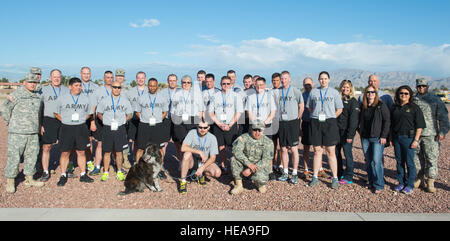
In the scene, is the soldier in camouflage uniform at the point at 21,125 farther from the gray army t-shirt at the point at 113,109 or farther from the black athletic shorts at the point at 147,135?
the black athletic shorts at the point at 147,135

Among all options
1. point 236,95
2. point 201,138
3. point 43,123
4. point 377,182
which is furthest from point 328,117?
point 43,123

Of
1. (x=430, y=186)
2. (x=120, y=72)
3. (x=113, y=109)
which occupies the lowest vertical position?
(x=430, y=186)

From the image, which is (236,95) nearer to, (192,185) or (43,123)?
(192,185)

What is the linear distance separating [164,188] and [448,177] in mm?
6275

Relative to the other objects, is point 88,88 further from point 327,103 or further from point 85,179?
point 327,103

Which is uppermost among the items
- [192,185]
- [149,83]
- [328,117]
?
[149,83]

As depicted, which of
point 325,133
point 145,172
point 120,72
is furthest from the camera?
point 120,72

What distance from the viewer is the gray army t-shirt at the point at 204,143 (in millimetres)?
5594

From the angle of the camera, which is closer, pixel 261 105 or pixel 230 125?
pixel 261 105

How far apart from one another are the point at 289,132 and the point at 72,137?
14.5 ft

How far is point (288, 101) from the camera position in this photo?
575cm

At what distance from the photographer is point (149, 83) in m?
6.07

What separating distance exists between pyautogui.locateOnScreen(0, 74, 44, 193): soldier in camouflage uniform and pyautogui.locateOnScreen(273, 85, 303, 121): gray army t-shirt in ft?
15.9

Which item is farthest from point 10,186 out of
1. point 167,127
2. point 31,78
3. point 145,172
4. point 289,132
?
point 289,132
